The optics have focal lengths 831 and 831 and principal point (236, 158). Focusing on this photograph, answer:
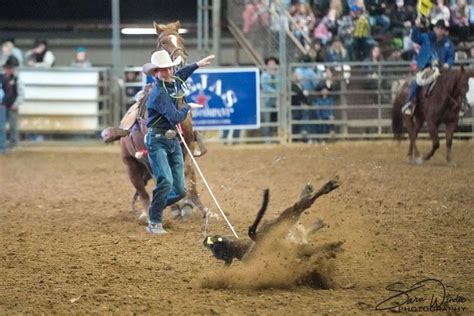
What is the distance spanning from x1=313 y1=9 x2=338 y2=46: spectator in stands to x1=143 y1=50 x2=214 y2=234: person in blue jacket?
11.0m

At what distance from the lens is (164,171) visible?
7645mm

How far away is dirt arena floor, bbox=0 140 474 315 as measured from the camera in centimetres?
517

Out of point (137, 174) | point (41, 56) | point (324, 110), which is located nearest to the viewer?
point (137, 174)

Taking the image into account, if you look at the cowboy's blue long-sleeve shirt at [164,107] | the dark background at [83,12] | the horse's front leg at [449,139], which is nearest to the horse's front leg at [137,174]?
the cowboy's blue long-sleeve shirt at [164,107]

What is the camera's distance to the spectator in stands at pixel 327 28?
723 inches

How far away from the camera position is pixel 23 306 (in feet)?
16.7

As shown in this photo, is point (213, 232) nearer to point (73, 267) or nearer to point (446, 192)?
point (73, 267)

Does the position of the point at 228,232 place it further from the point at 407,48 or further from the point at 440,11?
the point at 407,48

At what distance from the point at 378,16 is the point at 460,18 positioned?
1727 millimetres

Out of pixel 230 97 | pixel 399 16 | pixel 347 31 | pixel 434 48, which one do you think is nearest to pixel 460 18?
pixel 399 16

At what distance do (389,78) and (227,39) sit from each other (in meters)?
5.01

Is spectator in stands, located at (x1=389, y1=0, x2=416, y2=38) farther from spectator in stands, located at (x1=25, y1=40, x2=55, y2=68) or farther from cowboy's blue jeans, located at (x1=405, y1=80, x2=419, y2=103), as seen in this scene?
spectator in stands, located at (x1=25, y1=40, x2=55, y2=68)

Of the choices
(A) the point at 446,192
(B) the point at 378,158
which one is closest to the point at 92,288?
(A) the point at 446,192

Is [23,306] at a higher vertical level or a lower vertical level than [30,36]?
lower
